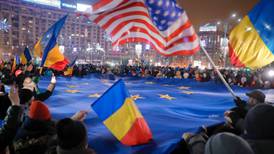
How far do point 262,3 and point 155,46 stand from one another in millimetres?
2486

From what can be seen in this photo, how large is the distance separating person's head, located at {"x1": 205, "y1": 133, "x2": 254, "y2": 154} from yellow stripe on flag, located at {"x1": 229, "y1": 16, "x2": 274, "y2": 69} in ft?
13.5

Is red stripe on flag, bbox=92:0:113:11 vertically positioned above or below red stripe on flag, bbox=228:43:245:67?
above

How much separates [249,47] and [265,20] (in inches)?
24.7

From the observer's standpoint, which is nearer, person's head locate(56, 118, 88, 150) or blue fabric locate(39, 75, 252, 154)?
person's head locate(56, 118, 88, 150)

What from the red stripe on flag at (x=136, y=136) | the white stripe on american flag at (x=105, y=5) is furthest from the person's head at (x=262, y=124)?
the white stripe on american flag at (x=105, y=5)

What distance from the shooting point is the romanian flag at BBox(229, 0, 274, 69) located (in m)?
4.99

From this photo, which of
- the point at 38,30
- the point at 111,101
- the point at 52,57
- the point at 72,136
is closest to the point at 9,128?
the point at 72,136

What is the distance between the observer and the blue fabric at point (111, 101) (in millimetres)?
3531

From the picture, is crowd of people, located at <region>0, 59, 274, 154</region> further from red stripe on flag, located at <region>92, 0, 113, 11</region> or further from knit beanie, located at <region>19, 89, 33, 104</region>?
red stripe on flag, located at <region>92, 0, 113, 11</region>

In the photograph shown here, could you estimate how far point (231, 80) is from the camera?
52.1 ft

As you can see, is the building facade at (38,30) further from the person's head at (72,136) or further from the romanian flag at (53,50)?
the person's head at (72,136)

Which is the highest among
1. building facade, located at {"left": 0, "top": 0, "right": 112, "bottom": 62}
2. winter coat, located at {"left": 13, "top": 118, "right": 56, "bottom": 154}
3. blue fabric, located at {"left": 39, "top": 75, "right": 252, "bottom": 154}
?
building facade, located at {"left": 0, "top": 0, "right": 112, "bottom": 62}

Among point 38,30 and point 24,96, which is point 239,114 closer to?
point 24,96

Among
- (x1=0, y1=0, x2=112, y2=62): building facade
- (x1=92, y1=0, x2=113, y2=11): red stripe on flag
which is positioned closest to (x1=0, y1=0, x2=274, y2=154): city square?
(x1=92, y1=0, x2=113, y2=11): red stripe on flag
